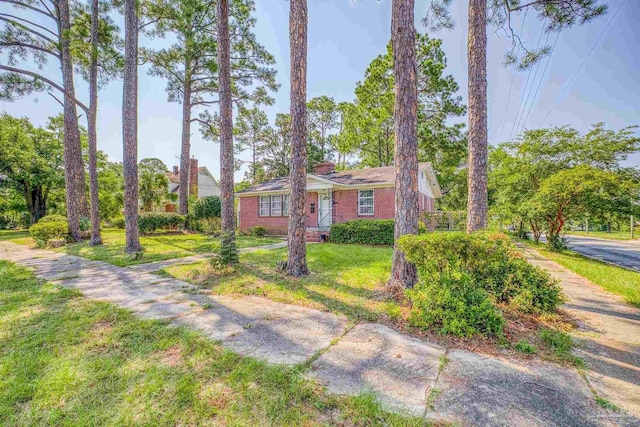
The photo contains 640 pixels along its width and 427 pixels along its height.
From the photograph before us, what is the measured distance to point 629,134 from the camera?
11.9m

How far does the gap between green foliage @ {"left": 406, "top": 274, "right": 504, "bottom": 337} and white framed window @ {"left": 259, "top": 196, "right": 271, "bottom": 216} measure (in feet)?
48.5

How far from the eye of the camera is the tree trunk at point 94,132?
423 inches

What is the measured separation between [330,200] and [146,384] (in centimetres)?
1332

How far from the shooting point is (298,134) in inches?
225

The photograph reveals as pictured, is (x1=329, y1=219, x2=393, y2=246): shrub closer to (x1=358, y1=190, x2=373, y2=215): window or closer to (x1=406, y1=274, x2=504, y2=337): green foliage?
(x1=358, y1=190, x2=373, y2=215): window

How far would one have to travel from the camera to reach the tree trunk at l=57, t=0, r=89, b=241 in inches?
448

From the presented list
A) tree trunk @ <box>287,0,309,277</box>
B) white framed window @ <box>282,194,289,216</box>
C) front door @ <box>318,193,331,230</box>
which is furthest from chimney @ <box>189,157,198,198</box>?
tree trunk @ <box>287,0,309,277</box>

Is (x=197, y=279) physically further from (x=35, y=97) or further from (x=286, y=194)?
(x=35, y=97)

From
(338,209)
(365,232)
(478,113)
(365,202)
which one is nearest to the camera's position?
(478,113)

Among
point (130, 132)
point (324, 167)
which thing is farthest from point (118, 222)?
point (324, 167)

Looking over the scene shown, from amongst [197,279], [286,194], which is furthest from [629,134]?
[197,279]

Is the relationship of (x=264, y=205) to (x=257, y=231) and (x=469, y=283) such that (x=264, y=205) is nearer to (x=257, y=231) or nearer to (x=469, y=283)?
(x=257, y=231)

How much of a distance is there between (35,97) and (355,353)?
17695 millimetres

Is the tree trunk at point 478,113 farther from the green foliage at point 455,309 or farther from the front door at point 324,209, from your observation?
the front door at point 324,209
